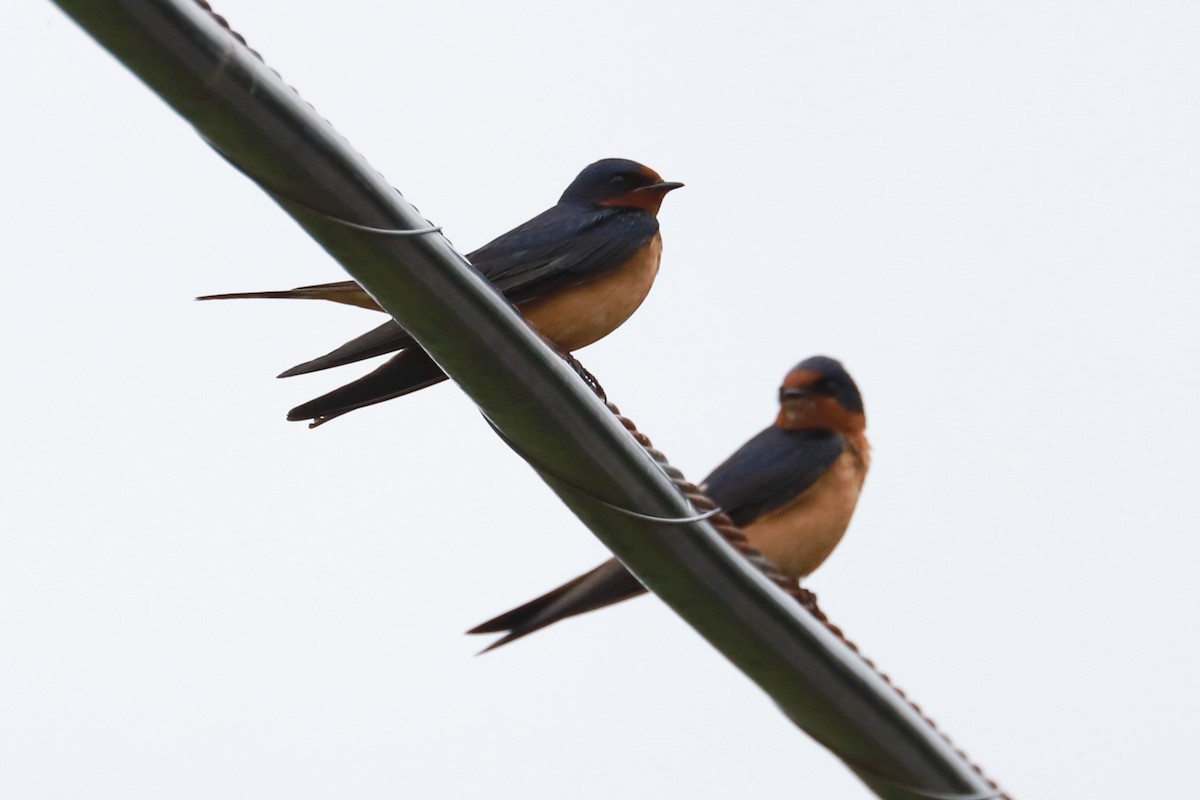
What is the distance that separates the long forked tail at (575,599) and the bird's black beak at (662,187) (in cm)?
152

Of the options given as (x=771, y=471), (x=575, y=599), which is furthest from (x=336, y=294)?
(x=771, y=471)

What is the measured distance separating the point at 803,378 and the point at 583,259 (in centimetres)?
61

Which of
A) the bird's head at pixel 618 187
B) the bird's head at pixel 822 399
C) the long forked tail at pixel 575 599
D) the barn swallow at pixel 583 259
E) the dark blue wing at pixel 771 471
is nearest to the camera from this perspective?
the long forked tail at pixel 575 599

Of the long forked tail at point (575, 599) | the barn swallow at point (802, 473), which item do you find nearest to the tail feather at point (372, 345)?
the long forked tail at point (575, 599)

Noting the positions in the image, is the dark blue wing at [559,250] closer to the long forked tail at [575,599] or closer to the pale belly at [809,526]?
the pale belly at [809,526]

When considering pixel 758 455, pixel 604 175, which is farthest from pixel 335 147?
pixel 604 175

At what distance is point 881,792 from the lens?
2.49 meters

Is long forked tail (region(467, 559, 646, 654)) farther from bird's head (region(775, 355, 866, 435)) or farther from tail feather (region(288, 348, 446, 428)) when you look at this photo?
bird's head (region(775, 355, 866, 435))

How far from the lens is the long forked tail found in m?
3.19

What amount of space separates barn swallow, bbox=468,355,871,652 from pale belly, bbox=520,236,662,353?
430mm

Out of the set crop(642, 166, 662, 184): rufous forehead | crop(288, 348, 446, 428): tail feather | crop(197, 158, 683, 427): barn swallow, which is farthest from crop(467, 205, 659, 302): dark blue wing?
crop(288, 348, 446, 428): tail feather

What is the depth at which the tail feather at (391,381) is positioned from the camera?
3.25 metres

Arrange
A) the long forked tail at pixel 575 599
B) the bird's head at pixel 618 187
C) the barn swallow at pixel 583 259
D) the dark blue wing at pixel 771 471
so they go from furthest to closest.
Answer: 1. the bird's head at pixel 618 187
2. the dark blue wing at pixel 771 471
3. the barn swallow at pixel 583 259
4. the long forked tail at pixel 575 599

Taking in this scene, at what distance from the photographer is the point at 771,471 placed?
4.16 m
